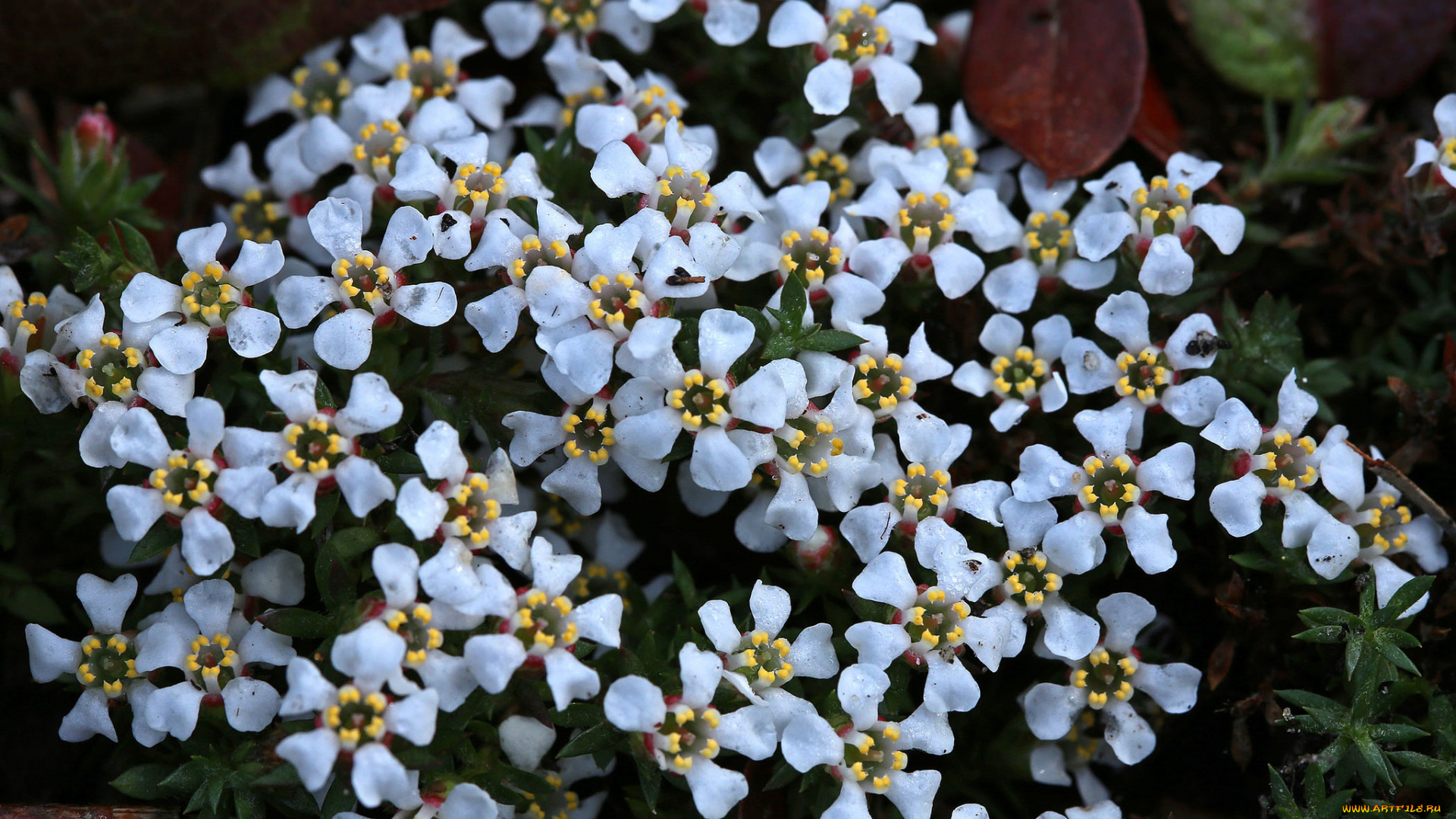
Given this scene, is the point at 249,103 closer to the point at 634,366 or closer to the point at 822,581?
the point at 634,366

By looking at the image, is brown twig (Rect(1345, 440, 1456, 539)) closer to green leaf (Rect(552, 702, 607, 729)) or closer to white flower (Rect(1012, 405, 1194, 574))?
white flower (Rect(1012, 405, 1194, 574))

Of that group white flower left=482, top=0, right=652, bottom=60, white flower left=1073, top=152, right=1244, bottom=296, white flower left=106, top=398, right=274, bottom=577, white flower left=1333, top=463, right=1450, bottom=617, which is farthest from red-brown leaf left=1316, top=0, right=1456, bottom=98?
white flower left=106, top=398, right=274, bottom=577

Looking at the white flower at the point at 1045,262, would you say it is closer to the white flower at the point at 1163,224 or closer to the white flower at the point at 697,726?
the white flower at the point at 1163,224

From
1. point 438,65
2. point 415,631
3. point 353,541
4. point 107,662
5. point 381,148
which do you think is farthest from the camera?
point 438,65

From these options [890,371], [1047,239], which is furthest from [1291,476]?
[890,371]

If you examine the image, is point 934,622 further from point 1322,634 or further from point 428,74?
Result: point 428,74

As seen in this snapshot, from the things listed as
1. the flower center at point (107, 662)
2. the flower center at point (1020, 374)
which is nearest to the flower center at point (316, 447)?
the flower center at point (107, 662)
